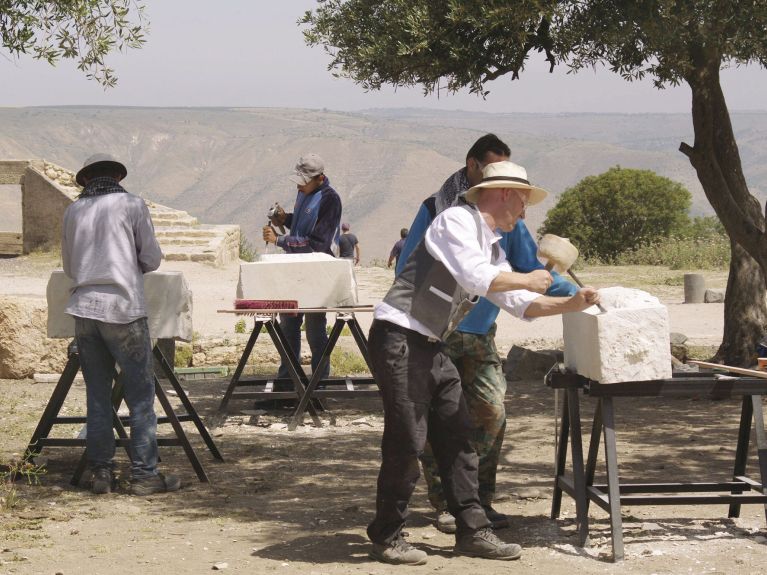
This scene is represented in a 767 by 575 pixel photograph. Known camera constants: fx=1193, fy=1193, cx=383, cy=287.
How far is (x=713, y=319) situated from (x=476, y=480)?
39.7ft

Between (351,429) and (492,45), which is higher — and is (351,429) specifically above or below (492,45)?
below

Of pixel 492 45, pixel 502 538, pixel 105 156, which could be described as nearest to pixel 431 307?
pixel 502 538

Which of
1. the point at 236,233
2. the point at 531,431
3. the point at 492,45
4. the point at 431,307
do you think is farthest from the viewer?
the point at 236,233

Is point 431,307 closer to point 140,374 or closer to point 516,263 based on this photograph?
point 516,263

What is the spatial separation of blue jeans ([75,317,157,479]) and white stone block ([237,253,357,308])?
1.96 metres

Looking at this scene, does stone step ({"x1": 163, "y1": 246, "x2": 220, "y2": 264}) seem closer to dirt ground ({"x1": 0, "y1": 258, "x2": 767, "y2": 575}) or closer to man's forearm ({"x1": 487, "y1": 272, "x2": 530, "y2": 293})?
dirt ground ({"x1": 0, "y1": 258, "x2": 767, "y2": 575})

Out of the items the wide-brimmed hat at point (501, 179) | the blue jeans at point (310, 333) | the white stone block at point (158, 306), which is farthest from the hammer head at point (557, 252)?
the blue jeans at point (310, 333)

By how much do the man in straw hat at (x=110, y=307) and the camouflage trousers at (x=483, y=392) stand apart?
187 cm

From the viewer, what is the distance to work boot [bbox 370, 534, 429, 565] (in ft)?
17.2

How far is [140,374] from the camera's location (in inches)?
264

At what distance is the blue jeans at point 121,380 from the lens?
662cm

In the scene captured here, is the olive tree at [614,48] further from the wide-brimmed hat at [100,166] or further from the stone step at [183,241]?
the stone step at [183,241]

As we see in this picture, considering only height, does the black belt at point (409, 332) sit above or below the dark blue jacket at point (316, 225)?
below

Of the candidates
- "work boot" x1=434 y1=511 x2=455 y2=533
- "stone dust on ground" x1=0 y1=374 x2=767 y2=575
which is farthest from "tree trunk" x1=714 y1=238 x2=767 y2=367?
"work boot" x1=434 y1=511 x2=455 y2=533
